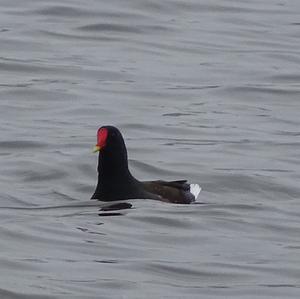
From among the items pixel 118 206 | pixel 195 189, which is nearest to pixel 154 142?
pixel 195 189

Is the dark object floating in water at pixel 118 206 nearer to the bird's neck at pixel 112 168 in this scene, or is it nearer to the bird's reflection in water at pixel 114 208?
the bird's reflection in water at pixel 114 208

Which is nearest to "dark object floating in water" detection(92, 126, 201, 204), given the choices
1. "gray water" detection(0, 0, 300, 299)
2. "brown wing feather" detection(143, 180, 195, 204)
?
"brown wing feather" detection(143, 180, 195, 204)

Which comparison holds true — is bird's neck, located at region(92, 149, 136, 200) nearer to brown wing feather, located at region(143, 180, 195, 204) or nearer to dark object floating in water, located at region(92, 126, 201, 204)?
dark object floating in water, located at region(92, 126, 201, 204)

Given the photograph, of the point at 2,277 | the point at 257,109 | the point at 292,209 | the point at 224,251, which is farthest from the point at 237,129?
the point at 2,277

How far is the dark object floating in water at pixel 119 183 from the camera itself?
13.1m

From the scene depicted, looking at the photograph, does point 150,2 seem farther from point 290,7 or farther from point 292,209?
point 292,209

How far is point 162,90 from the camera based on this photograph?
60.2ft

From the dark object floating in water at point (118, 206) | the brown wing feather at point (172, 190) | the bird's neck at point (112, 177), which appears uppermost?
the bird's neck at point (112, 177)

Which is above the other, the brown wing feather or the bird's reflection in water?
the brown wing feather

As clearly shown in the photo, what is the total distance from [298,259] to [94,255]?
1258 mm

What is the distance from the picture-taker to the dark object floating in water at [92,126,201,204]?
42.9 ft

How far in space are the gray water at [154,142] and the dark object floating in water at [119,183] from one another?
0.33 feet

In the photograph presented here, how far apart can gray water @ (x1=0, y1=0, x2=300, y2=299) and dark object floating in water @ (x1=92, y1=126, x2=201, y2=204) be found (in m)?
0.10

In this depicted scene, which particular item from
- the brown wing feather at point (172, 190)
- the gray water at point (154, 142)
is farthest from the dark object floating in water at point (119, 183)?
the gray water at point (154, 142)
